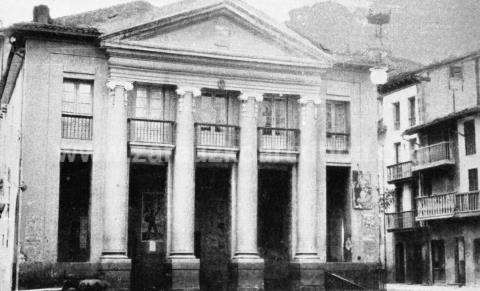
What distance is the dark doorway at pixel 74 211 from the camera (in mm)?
31594

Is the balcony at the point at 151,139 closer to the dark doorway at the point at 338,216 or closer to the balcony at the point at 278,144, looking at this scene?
the balcony at the point at 278,144

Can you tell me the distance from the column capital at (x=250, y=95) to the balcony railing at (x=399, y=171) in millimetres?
21062

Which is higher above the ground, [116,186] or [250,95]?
[250,95]

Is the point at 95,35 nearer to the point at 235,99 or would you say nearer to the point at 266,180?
the point at 235,99

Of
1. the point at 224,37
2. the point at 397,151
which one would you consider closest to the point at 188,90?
the point at 224,37

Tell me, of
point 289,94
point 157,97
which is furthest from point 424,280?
point 157,97

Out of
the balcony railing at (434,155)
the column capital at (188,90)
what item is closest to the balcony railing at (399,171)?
the balcony railing at (434,155)

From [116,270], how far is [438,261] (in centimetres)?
2546

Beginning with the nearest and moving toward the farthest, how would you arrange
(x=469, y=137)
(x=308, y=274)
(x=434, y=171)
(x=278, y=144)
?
(x=308, y=274) < (x=278, y=144) < (x=469, y=137) < (x=434, y=171)

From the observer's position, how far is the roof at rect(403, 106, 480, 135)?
43362mm

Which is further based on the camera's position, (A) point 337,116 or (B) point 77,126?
(A) point 337,116

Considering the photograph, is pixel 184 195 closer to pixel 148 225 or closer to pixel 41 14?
pixel 148 225

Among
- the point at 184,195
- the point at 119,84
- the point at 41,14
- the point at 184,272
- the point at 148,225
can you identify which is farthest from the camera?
the point at 148,225

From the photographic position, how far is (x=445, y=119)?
46031 mm
